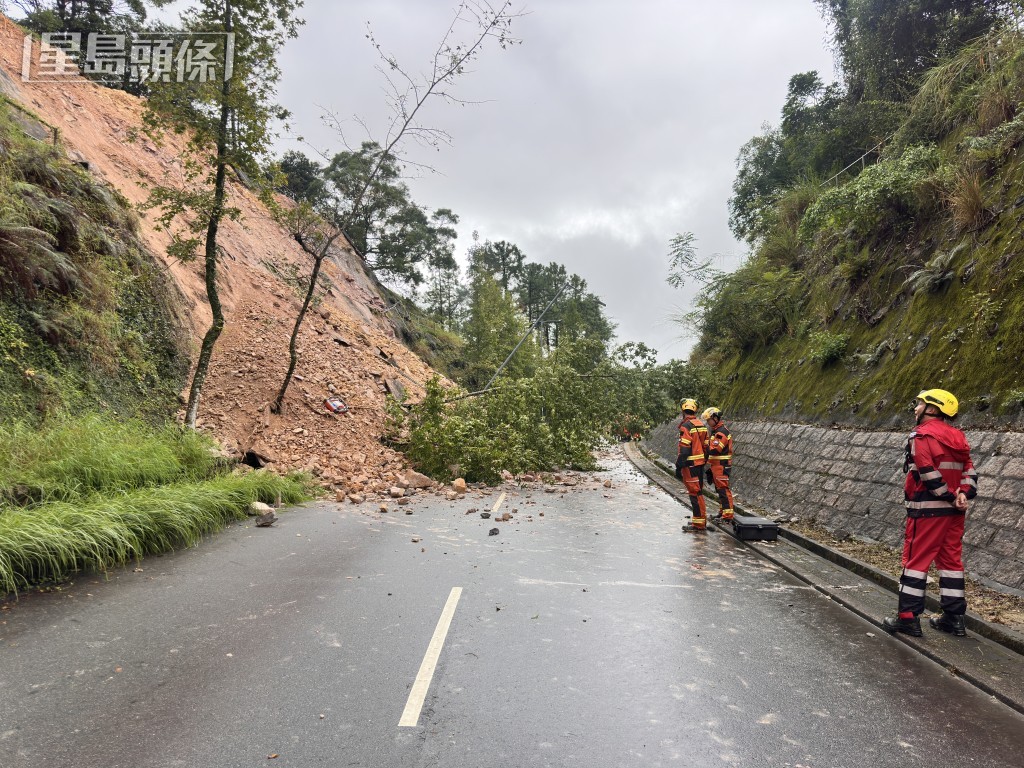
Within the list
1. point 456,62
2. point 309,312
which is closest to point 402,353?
point 309,312

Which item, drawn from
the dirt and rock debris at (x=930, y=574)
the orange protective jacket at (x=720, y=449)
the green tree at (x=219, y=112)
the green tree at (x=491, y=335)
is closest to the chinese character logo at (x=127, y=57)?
the green tree at (x=219, y=112)

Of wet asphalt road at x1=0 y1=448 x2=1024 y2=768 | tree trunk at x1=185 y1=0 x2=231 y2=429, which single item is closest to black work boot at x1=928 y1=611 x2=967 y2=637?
wet asphalt road at x1=0 y1=448 x2=1024 y2=768

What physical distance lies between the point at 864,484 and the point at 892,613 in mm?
3263

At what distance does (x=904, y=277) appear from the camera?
35.1 feet

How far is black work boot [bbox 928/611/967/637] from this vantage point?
4684 mm

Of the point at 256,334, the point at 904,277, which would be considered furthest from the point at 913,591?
the point at 256,334

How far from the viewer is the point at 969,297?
823cm

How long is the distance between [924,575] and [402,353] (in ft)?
82.1

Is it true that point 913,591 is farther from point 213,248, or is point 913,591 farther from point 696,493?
point 213,248

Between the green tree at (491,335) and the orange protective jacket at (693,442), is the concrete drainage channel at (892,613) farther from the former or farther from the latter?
the green tree at (491,335)

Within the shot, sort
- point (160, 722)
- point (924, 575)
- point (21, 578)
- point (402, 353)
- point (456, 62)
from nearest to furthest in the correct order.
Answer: point (160, 722)
point (924, 575)
point (21, 578)
point (456, 62)
point (402, 353)

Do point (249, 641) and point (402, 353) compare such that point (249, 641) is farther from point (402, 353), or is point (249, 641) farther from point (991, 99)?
point (402, 353)

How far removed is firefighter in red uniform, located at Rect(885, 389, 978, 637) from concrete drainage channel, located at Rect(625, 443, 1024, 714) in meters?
0.17

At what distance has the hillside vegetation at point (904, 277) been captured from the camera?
25.6 ft
